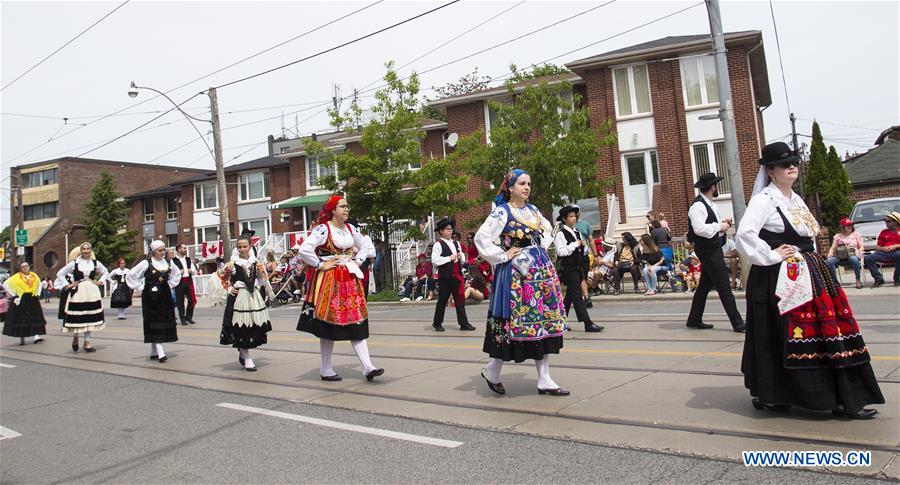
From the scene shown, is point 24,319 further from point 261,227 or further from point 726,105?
point 261,227

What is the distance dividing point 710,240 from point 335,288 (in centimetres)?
492

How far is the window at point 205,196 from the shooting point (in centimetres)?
4584

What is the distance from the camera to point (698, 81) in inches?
1029

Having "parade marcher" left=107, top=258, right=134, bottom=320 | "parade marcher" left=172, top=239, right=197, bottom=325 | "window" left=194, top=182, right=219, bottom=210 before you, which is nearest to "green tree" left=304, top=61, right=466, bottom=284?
"parade marcher" left=172, top=239, right=197, bottom=325

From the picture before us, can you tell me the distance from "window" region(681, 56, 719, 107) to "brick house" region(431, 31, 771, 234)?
0.04 metres

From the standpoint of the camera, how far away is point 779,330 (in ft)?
14.6

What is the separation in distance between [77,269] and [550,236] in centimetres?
980

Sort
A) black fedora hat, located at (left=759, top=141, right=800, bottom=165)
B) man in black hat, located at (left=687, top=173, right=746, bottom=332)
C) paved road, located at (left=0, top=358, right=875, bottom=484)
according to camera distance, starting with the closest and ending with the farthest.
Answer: paved road, located at (left=0, top=358, right=875, bottom=484)
black fedora hat, located at (left=759, top=141, right=800, bottom=165)
man in black hat, located at (left=687, top=173, right=746, bottom=332)

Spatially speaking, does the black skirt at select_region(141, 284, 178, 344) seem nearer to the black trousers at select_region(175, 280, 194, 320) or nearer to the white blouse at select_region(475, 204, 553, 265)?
the white blouse at select_region(475, 204, 553, 265)

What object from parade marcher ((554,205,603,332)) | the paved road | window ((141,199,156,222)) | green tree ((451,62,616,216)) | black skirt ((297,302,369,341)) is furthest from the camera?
window ((141,199,156,222))

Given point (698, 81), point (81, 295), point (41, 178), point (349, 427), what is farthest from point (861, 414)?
point (41, 178)

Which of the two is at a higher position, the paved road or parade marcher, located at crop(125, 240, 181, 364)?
parade marcher, located at crop(125, 240, 181, 364)

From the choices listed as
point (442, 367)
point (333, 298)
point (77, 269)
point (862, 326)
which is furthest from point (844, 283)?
point (77, 269)

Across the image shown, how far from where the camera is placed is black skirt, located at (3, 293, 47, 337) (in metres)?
13.9
